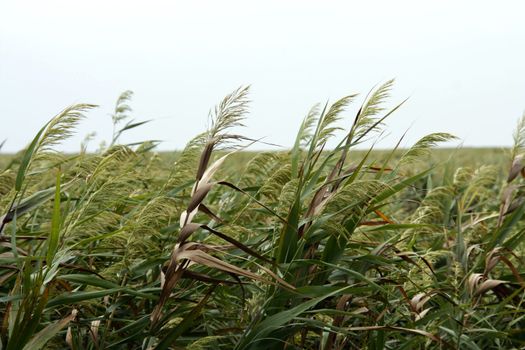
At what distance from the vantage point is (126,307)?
245 cm

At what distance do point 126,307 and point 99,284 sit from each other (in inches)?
14.1

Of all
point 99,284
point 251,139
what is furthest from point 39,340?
point 251,139

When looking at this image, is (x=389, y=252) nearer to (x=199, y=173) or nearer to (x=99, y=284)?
(x=199, y=173)

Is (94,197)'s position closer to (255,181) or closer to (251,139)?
(251,139)

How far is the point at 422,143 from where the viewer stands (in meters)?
2.30

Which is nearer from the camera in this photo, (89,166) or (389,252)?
(89,166)

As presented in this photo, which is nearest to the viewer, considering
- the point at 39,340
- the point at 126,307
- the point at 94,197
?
the point at 39,340

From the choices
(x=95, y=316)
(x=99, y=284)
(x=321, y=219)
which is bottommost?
(x=95, y=316)

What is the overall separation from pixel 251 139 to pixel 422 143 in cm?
57

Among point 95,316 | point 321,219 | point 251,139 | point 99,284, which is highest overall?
point 251,139

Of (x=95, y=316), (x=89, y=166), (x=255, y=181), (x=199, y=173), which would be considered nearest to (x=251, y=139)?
(x=199, y=173)

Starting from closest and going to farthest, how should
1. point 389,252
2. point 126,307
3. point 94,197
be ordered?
point 94,197
point 126,307
point 389,252

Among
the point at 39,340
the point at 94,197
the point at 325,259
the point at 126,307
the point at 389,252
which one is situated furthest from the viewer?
the point at 389,252

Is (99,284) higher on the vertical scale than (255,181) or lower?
lower
